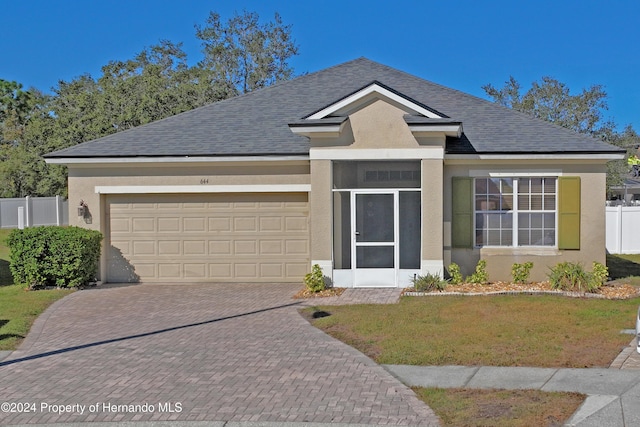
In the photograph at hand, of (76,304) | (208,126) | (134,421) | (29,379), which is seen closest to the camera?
(134,421)

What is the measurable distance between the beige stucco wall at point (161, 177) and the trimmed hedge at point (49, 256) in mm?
1228

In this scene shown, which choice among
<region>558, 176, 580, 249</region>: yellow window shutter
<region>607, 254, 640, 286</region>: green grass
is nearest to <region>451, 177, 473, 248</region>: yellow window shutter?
<region>558, 176, 580, 249</region>: yellow window shutter

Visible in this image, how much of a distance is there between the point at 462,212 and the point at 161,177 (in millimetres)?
7390

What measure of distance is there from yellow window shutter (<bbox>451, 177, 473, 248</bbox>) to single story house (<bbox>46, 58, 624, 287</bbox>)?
0.03 m

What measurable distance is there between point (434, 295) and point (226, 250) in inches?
220

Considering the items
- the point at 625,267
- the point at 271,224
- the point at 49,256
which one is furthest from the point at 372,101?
the point at 625,267

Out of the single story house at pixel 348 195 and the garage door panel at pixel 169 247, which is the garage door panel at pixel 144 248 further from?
the garage door panel at pixel 169 247

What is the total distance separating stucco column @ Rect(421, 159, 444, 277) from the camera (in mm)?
16062

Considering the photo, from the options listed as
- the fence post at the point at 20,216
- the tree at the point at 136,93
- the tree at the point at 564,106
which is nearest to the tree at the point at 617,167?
the tree at the point at 564,106

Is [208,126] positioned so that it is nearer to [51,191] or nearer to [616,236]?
[616,236]

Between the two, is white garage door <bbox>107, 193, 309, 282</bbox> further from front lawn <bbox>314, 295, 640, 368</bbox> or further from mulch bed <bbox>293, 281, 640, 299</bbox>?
front lawn <bbox>314, 295, 640, 368</bbox>

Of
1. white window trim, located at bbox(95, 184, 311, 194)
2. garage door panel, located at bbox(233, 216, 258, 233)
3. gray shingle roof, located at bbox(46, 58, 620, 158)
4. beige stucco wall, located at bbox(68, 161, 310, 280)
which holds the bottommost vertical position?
garage door panel, located at bbox(233, 216, 258, 233)

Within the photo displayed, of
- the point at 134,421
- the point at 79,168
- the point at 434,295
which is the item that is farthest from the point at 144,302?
the point at 134,421

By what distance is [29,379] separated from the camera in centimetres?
884
